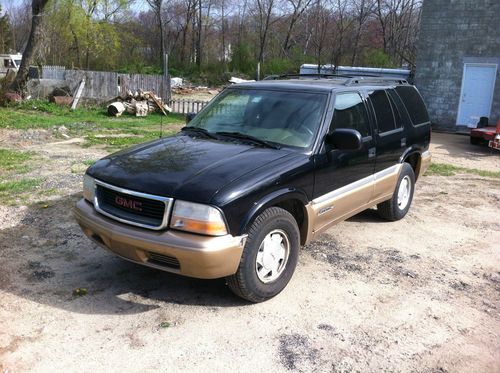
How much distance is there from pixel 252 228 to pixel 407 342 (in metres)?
1.41

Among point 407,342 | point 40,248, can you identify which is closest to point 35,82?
point 40,248

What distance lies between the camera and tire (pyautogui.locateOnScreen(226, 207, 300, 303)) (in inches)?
147

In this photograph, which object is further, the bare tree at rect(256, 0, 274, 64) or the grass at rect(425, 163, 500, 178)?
the bare tree at rect(256, 0, 274, 64)

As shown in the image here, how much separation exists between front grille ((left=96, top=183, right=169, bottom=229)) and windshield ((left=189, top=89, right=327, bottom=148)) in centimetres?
135

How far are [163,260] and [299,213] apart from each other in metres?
1.37

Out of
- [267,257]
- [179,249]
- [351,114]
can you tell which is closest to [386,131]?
[351,114]

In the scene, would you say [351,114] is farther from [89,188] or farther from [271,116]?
[89,188]

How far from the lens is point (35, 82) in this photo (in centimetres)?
1916

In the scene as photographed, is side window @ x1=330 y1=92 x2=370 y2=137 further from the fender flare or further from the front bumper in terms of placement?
the front bumper

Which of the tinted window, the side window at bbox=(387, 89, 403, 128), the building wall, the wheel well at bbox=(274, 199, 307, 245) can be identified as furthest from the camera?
the building wall

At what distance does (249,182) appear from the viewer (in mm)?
→ 3713

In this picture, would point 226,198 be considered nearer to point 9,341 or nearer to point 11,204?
point 9,341

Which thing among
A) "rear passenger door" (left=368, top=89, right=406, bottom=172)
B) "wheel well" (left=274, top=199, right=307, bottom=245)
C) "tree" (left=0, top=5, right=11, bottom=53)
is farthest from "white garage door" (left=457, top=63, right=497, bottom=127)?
"tree" (left=0, top=5, right=11, bottom=53)

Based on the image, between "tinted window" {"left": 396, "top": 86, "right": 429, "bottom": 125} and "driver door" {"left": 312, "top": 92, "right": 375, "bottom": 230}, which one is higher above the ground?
"tinted window" {"left": 396, "top": 86, "right": 429, "bottom": 125}
